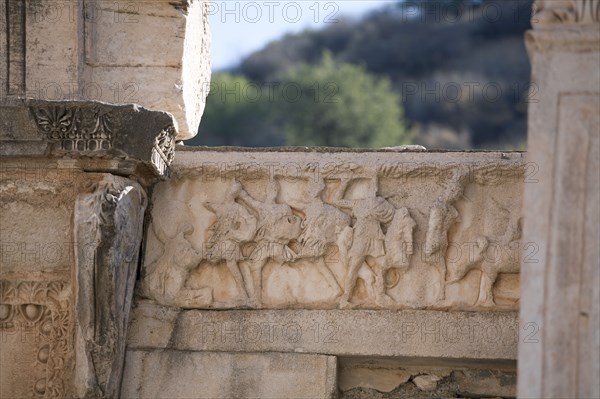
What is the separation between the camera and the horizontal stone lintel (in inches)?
296

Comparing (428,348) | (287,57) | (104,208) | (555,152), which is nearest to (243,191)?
(104,208)

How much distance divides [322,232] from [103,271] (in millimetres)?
1249

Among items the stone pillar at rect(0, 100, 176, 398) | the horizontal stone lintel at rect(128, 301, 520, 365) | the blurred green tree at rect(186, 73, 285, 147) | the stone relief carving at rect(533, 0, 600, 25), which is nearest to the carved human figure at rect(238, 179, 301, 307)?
the horizontal stone lintel at rect(128, 301, 520, 365)

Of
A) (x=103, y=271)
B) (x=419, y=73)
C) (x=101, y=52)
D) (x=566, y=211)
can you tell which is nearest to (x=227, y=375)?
(x=103, y=271)

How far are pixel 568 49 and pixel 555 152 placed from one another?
0.47 meters

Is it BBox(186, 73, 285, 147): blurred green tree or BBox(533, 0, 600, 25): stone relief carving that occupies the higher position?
BBox(186, 73, 285, 147): blurred green tree

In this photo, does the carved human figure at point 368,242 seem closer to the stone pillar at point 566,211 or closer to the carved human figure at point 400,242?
the carved human figure at point 400,242

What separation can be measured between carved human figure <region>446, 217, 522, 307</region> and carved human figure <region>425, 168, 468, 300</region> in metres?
0.08

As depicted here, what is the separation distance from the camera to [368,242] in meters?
7.60

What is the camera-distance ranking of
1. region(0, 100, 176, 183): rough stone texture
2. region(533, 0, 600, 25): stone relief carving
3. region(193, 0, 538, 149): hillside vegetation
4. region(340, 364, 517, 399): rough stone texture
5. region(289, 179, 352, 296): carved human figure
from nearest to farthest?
region(533, 0, 600, 25): stone relief carving, region(0, 100, 176, 183): rough stone texture, region(289, 179, 352, 296): carved human figure, region(340, 364, 517, 399): rough stone texture, region(193, 0, 538, 149): hillside vegetation

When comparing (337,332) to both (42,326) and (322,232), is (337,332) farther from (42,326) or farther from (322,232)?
(42,326)

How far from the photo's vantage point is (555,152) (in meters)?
6.21

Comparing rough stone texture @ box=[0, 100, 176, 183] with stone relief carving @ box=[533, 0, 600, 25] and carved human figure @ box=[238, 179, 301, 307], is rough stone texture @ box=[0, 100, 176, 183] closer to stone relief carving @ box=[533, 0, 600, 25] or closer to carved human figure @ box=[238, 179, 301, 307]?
carved human figure @ box=[238, 179, 301, 307]

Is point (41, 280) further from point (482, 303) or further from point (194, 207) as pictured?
point (482, 303)
